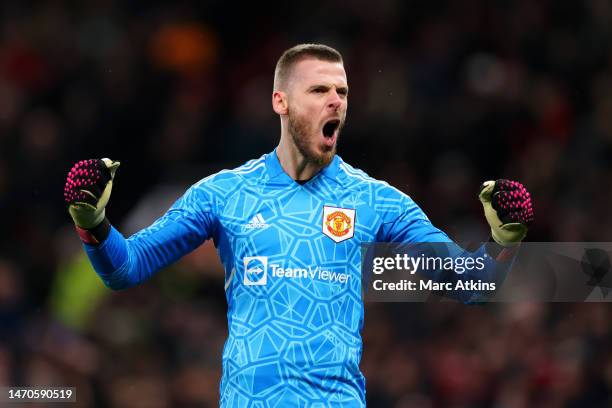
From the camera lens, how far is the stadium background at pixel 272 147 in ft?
31.9

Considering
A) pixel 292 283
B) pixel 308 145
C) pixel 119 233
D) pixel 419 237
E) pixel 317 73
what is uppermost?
pixel 317 73

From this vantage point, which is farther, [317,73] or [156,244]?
[317,73]

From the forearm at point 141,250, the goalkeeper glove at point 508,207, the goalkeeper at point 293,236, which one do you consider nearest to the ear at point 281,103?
the goalkeeper at point 293,236

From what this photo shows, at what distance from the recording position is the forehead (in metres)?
5.65

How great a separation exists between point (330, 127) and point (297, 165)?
23 cm

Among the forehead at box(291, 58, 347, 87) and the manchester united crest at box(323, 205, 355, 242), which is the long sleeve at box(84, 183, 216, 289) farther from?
the forehead at box(291, 58, 347, 87)

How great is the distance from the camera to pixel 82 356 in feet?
32.8

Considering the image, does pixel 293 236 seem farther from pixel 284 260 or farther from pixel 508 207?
pixel 508 207

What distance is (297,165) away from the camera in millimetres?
5727

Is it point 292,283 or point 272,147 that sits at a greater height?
point 272,147

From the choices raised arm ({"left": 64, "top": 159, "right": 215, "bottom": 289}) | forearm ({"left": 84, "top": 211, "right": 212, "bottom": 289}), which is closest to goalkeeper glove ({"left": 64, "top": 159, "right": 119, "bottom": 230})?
raised arm ({"left": 64, "top": 159, "right": 215, "bottom": 289})

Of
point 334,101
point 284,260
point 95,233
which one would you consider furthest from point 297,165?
point 95,233

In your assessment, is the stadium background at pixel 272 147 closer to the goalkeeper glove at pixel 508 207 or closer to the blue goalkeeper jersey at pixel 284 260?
the blue goalkeeper jersey at pixel 284 260

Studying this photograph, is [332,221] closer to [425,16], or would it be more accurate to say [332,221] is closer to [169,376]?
[169,376]
